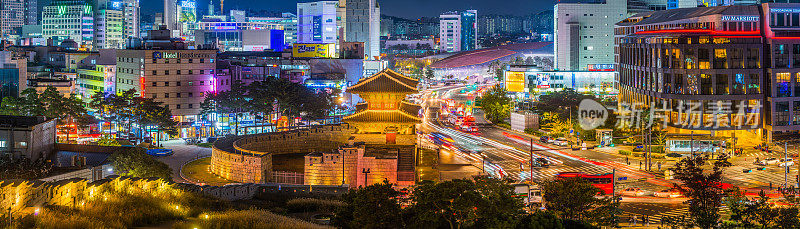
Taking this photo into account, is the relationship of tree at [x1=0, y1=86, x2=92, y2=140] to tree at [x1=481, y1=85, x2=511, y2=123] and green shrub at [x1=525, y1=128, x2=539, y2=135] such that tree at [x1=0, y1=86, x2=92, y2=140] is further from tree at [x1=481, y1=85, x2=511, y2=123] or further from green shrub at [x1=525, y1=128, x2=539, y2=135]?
tree at [x1=481, y1=85, x2=511, y2=123]

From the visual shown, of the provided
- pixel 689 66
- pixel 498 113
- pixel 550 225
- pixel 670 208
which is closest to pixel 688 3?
pixel 498 113

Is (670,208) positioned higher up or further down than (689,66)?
further down

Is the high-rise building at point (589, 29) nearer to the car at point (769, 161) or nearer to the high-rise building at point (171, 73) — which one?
the high-rise building at point (171, 73)

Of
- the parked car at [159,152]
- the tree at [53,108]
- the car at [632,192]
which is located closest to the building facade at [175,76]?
the tree at [53,108]

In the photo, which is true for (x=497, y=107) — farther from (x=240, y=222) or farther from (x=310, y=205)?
(x=240, y=222)

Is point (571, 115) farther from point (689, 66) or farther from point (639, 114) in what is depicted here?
point (689, 66)

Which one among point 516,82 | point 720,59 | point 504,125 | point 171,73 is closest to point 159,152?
point 171,73

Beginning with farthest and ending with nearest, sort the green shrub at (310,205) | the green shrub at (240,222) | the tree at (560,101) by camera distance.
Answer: the tree at (560,101) < the green shrub at (310,205) < the green shrub at (240,222)
